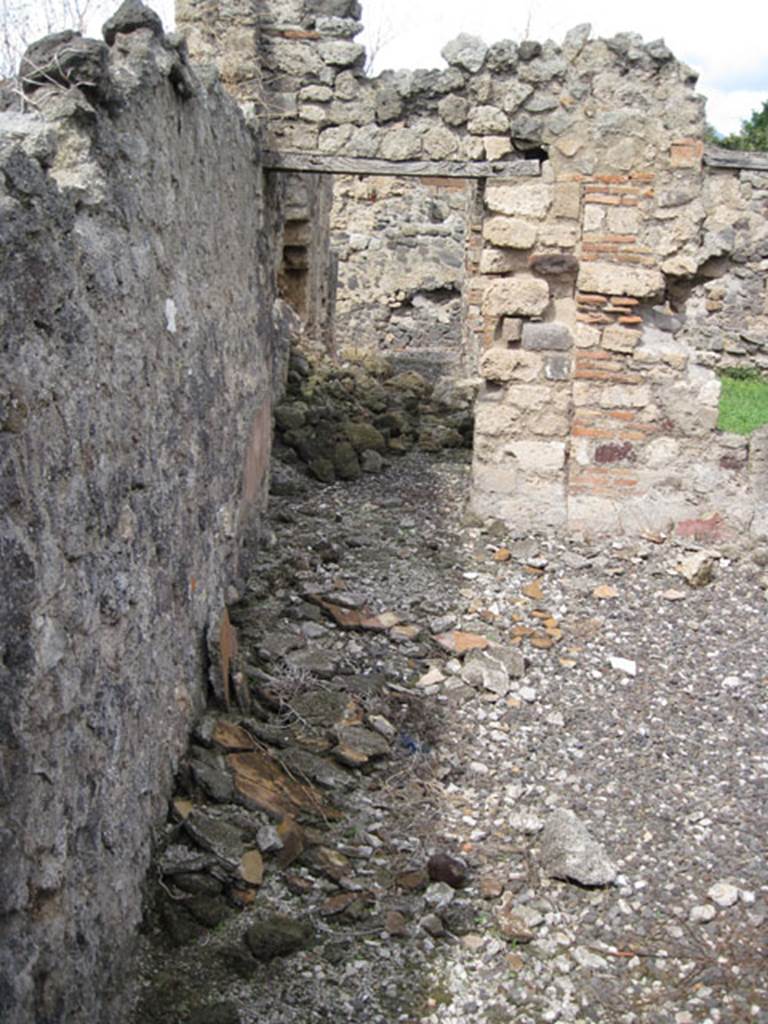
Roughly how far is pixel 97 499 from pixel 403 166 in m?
4.04

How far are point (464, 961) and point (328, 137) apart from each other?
4554 millimetres

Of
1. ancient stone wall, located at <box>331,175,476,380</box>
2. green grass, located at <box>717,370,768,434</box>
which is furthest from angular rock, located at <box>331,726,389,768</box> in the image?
ancient stone wall, located at <box>331,175,476,380</box>

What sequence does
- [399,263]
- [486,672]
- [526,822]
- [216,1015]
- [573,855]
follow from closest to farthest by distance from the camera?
[216,1015] < [573,855] < [526,822] < [486,672] < [399,263]

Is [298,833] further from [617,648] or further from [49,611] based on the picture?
[617,648]

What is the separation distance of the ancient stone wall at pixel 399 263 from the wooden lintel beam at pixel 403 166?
29.3 ft

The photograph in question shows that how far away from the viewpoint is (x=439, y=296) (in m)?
15.5

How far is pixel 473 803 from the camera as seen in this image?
382cm

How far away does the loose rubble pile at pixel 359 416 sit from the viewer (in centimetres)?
730

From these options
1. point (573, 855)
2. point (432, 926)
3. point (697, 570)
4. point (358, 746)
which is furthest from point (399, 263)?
point (432, 926)

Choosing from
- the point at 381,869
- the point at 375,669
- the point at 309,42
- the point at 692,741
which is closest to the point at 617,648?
the point at 692,741

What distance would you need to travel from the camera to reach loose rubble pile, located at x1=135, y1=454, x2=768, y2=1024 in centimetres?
297

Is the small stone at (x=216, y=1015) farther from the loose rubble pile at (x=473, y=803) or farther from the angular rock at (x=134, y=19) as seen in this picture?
the angular rock at (x=134, y=19)

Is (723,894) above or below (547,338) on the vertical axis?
below

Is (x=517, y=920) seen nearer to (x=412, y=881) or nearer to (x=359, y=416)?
(x=412, y=881)
